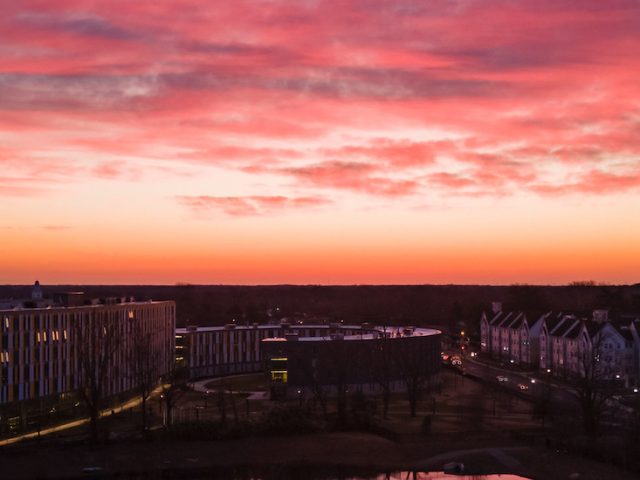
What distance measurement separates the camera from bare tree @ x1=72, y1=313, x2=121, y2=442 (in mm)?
56156

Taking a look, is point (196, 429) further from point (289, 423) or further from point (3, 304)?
point (3, 304)

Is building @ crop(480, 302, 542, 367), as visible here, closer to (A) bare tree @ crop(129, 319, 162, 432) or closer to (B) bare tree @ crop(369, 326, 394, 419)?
(B) bare tree @ crop(369, 326, 394, 419)

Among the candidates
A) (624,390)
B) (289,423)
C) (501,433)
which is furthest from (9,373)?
(624,390)

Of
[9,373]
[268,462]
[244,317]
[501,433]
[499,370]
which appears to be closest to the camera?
[268,462]

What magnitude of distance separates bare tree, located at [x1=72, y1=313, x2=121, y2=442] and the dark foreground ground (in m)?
5.55

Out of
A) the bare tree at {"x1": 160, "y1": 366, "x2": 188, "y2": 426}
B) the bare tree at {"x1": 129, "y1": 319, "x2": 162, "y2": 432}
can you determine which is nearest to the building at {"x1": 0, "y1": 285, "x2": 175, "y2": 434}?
the bare tree at {"x1": 129, "y1": 319, "x2": 162, "y2": 432}

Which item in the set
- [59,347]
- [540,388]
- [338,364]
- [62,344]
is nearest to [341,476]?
[338,364]

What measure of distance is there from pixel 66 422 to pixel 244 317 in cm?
7565

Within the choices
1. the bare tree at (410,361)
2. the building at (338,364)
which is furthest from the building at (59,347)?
the bare tree at (410,361)

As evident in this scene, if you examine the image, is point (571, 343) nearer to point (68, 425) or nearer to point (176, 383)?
point (176, 383)

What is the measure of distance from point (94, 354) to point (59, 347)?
7380 mm

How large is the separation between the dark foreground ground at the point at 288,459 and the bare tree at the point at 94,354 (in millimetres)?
5555

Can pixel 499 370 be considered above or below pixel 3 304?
below

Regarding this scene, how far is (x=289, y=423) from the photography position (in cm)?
5453
